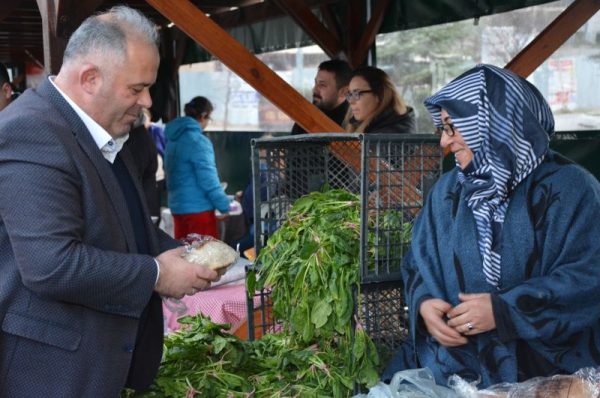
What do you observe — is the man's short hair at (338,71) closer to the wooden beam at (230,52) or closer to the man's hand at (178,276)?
the wooden beam at (230,52)

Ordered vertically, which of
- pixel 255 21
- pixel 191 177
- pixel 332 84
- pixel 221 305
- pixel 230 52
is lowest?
pixel 221 305

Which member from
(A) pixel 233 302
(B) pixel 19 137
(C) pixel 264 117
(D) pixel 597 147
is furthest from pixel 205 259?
(C) pixel 264 117

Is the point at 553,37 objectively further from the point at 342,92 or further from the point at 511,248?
the point at 511,248

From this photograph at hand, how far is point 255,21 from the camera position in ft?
25.2

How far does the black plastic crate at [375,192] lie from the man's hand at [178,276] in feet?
1.64

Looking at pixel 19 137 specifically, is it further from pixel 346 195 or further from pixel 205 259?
pixel 346 195

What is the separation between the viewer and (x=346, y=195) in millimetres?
2719

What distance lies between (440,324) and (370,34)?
434 centimetres

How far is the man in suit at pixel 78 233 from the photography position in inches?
73.3

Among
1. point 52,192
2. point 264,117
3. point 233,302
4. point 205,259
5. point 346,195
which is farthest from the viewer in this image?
point 264,117

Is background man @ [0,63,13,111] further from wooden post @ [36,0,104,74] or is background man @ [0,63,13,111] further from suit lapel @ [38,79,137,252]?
suit lapel @ [38,79,137,252]

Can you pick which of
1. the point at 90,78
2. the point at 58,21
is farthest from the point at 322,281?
the point at 58,21

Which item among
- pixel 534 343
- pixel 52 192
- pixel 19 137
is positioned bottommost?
pixel 534 343

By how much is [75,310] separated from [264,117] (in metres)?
6.97
